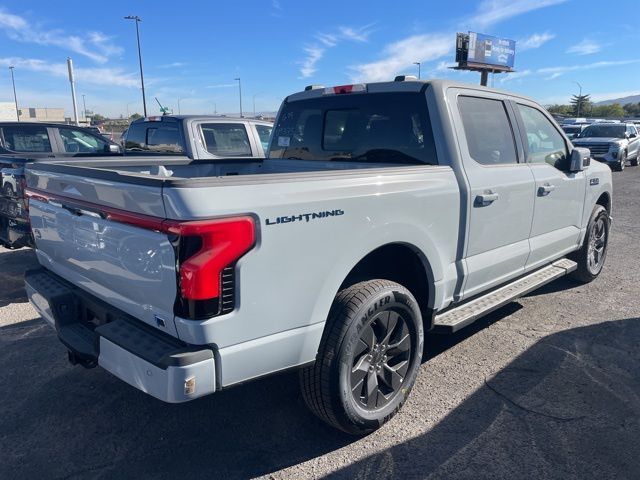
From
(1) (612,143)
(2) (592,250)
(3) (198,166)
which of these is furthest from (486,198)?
(1) (612,143)

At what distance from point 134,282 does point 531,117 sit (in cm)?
369

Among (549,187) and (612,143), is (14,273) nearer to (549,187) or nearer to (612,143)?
(549,187)

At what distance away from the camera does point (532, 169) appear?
166 inches

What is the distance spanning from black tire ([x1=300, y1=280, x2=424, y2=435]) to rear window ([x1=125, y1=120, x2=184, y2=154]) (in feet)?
17.2

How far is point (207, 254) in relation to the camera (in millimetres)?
2133

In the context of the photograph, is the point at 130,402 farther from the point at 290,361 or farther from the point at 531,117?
the point at 531,117

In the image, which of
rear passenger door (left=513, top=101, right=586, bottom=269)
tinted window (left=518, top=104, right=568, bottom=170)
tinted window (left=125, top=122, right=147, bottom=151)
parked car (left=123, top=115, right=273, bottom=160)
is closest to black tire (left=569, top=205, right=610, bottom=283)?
rear passenger door (left=513, top=101, right=586, bottom=269)

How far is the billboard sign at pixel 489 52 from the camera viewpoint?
5516 cm

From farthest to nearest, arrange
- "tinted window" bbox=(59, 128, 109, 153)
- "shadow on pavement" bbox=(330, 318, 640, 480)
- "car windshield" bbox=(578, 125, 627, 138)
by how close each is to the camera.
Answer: "car windshield" bbox=(578, 125, 627, 138)
"tinted window" bbox=(59, 128, 109, 153)
"shadow on pavement" bbox=(330, 318, 640, 480)

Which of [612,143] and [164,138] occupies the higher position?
[164,138]

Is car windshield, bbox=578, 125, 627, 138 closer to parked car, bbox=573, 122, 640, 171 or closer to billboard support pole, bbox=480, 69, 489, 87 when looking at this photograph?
parked car, bbox=573, 122, 640, 171

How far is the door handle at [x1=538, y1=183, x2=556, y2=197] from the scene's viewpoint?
4238 mm

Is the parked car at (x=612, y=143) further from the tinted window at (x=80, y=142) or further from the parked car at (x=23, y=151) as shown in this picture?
the parked car at (x=23, y=151)

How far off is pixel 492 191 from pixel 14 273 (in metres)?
5.60
